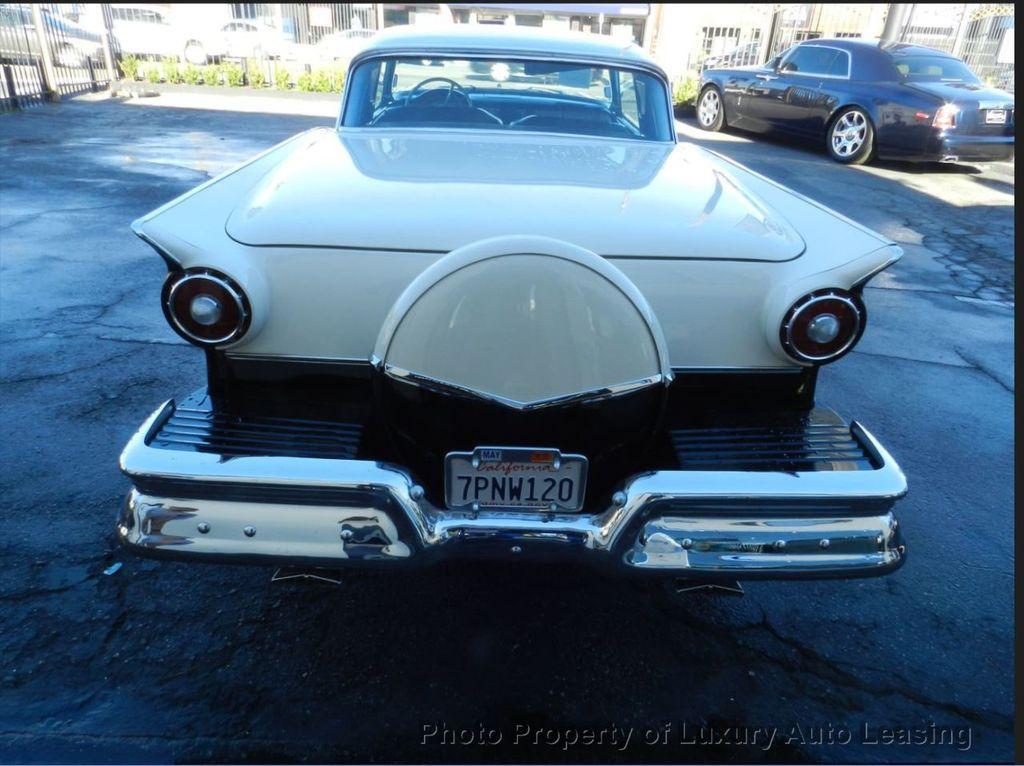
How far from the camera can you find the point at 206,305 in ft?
6.42

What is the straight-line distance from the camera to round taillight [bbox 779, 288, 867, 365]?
6.72 ft

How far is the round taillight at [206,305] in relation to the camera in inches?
77.0

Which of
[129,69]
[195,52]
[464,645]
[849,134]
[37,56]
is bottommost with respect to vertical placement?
[464,645]

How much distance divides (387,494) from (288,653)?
2.53 feet

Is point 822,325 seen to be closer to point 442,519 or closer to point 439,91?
point 442,519

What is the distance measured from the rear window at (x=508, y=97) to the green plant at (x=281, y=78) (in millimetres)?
15399

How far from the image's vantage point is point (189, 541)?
187 cm

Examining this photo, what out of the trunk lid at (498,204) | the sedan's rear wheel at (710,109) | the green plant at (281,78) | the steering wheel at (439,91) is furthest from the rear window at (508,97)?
the green plant at (281,78)

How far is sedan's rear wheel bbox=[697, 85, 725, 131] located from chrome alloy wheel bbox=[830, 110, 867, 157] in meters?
2.66

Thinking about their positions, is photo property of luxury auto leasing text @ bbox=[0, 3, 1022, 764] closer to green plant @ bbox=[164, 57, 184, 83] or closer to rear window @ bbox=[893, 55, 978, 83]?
rear window @ bbox=[893, 55, 978, 83]

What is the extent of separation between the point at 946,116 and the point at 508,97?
809 centimetres

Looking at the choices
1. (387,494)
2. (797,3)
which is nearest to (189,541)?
(387,494)

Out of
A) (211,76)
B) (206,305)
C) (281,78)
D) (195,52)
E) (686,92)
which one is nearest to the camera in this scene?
(206,305)

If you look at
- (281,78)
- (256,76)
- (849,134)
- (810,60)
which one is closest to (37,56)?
(256,76)
